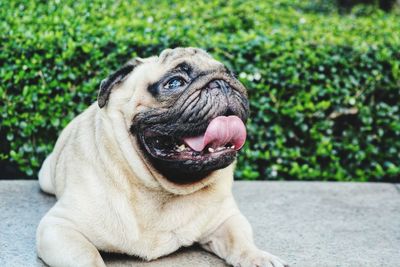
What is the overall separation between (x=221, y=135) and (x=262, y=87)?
2.12 meters

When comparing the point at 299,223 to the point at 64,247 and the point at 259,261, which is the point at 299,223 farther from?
the point at 64,247

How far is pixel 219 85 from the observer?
9.89ft

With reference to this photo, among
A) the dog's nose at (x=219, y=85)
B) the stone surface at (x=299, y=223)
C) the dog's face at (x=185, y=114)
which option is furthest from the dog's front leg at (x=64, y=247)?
the dog's nose at (x=219, y=85)

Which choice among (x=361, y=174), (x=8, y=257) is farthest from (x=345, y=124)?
(x=8, y=257)

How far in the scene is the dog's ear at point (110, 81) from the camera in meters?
3.24

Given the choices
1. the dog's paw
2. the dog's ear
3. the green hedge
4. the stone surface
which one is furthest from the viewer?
the green hedge

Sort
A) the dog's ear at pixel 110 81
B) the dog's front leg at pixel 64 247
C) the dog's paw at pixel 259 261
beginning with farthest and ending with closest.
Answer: the dog's ear at pixel 110 81, the dog's paw at pixel 259 261, the dog's front leg at pixel 64 247

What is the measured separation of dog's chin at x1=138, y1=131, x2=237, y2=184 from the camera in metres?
3.01

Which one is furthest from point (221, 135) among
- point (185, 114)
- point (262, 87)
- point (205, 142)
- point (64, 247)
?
point (262, 87)

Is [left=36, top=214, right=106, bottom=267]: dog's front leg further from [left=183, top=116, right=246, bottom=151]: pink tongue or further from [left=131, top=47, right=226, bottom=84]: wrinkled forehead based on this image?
[left=131, top=47, right=226, bottom=84]: wrinkled forehead

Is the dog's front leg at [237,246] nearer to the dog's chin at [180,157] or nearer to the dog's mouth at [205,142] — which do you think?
the dog's chin at [180,157]

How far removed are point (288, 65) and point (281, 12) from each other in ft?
7.59

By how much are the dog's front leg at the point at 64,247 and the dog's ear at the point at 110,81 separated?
669 millimetres

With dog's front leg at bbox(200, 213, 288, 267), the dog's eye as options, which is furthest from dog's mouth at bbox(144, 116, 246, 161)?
dog's front leg at bbox(200, 213, 288, 267)
